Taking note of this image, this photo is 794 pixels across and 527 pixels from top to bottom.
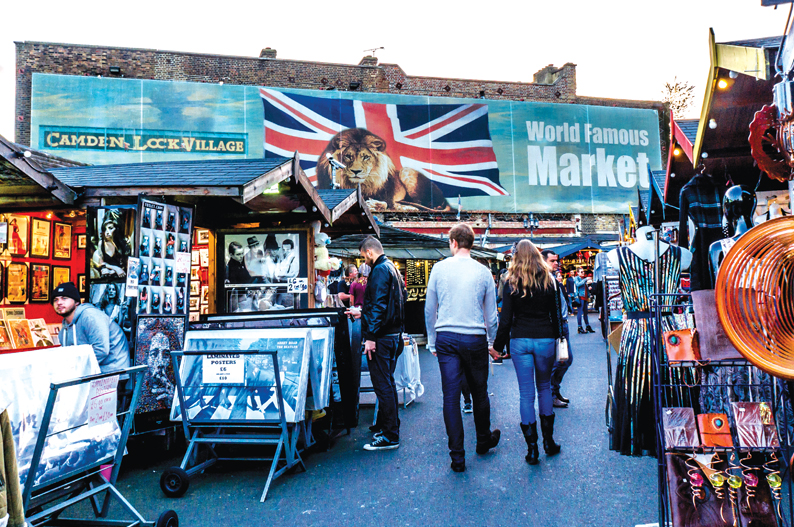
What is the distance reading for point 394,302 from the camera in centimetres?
542

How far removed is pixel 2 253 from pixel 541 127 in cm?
2276

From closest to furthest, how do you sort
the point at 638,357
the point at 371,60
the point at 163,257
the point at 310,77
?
the point at 638,357 → the point at 163,257 → the point at 310,77 → the point at 371,60

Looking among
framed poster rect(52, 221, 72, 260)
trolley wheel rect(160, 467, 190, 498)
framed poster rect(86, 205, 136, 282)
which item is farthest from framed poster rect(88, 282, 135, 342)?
framed poster rect(52, 221, 72, 260)

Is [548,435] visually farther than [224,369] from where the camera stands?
Yes

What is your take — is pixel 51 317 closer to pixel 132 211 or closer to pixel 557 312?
pixel 132 211

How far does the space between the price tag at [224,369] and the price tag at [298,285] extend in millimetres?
3281

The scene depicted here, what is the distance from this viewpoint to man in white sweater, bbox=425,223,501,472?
464 cm

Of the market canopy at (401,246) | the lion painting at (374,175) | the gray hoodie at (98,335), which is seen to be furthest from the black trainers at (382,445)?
the lion painting at (374,175)

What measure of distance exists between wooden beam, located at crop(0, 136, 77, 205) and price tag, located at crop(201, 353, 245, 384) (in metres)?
2.47

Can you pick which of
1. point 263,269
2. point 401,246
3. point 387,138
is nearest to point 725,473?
point 263,269

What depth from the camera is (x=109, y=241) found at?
5.77 metres

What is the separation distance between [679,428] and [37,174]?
5.73 meters

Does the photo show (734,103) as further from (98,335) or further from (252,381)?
(98,335)

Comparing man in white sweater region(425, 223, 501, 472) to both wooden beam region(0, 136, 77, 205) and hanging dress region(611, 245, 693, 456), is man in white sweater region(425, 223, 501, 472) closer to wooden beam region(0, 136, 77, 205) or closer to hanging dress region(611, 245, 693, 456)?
hanging dress region(611, 245, 693, 456)
